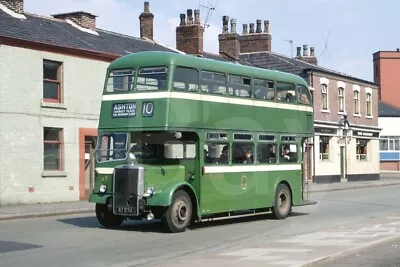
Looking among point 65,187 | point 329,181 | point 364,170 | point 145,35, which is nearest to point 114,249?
point 65,187

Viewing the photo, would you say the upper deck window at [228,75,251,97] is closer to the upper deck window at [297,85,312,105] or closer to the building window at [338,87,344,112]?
the upper deck window at [297,85,312,105]

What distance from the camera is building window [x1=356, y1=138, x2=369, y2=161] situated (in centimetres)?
4909

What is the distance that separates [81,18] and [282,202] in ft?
53.5

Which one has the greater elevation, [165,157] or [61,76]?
[61,76]

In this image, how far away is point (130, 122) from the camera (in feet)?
54.8

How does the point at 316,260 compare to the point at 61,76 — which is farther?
the point at 61,76

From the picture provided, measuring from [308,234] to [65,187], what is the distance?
566 inches

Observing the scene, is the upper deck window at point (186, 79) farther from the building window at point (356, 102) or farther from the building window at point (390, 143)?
the building window at point (390, 143)

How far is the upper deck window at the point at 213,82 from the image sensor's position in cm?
1748

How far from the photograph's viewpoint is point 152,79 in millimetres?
16688

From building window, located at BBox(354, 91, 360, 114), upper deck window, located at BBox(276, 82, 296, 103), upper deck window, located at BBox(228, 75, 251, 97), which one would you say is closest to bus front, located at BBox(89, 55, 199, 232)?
upper deck window, located at BBox(228, 75, 251, 97)

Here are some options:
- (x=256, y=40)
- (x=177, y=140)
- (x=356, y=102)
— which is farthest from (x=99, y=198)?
(x=356, y=102)

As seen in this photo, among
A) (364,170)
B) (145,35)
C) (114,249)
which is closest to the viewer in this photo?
(114,249)

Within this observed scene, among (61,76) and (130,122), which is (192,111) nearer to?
(130,122)
